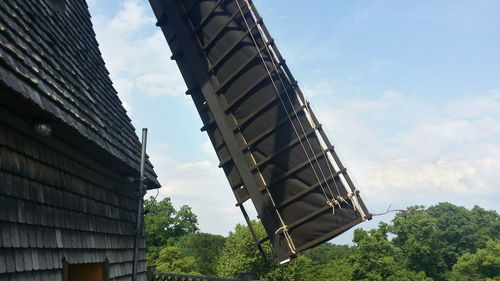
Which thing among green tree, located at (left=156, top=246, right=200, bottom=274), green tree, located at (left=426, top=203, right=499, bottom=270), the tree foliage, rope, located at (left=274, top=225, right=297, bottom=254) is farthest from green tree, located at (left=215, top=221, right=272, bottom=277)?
rope, located at (left=274, top=225, right=297, bottom=254)

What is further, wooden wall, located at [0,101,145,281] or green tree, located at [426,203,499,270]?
green tree, located at [426,203,499,270]

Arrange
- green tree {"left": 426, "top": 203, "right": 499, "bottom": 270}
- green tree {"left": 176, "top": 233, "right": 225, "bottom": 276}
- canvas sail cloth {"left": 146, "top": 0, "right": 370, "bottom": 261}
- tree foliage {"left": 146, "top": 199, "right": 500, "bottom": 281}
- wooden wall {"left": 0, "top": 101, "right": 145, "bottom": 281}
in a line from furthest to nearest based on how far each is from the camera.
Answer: green tree {"left": 176, "top": 233, "right": 225, "bottom": 276}, green tree {"left": 426, "top": 203, "right": 499, "bottom": 270}, tree foliage {"left": 146, "top": 199, "right": 500, "bottom": 281}, canvas sail cloth {"left": 146, "top": 0, "right": 370, "bottom": 261}, wooden wall {"left": 0, "top": 101, "right": 145, "bottom": 281}

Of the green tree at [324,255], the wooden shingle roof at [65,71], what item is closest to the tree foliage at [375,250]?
the green tree at [324,255]

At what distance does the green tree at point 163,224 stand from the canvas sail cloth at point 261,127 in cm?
4354

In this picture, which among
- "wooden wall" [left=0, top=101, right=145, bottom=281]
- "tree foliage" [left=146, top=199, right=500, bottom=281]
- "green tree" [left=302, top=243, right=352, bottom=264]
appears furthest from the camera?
"green tree" [left=302, top=243, right=352, bottom=264]

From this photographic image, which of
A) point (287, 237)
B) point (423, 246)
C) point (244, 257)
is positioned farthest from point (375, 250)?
point (287, 237)

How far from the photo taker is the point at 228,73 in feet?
20.2

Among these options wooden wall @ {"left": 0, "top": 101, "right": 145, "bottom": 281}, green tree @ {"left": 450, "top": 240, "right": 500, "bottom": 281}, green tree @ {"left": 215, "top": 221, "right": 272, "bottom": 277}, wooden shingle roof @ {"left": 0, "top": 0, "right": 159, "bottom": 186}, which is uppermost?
wooden shingle roof @ {"left": 0, "top": 0, "right": 159, "bottom": 186}

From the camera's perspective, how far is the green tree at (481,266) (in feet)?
135

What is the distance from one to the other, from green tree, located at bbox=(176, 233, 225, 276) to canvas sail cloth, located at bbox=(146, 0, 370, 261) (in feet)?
159

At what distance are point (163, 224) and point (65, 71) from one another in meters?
47.1

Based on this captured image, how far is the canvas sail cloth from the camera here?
558 centimetres

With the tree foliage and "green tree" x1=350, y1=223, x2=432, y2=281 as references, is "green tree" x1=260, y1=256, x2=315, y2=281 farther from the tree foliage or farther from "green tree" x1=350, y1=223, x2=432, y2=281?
"green tree" x1=350, y1=223, x2=432, y2=281

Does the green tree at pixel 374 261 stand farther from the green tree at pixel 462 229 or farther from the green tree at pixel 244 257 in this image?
the green tree at pixel 462 229
